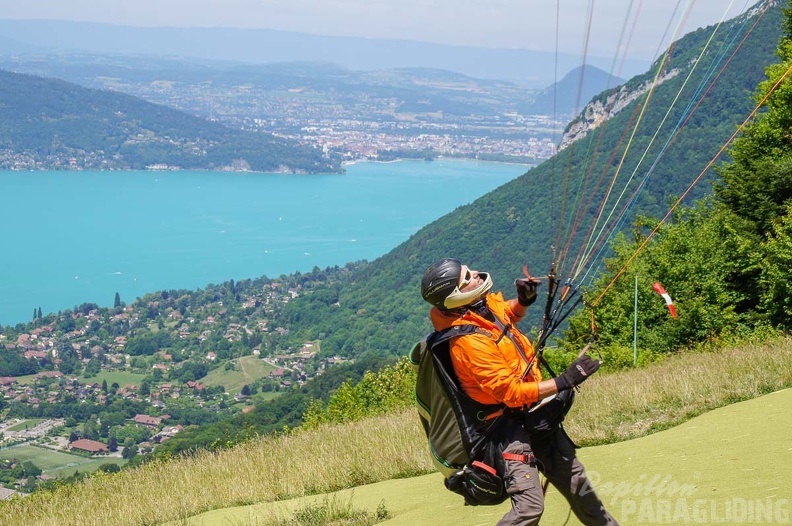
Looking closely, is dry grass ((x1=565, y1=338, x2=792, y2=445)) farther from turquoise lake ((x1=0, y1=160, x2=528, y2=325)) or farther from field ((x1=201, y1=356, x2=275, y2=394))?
turquoise lake ((x1=0, y1=160, x2=528, y2=325))

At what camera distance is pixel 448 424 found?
11.8 feet

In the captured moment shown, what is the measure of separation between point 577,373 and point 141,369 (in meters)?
91.6

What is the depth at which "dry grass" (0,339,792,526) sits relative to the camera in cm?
614

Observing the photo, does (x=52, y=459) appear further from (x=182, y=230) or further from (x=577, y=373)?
(x=182, y=230)

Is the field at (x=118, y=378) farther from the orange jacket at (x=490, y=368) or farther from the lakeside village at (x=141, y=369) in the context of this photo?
the orange jacket at (x=490, y=368)

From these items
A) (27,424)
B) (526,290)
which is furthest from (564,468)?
(27,424)

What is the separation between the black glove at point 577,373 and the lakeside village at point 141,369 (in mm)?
42171

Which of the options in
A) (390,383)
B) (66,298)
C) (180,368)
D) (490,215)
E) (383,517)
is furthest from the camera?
(66,298)

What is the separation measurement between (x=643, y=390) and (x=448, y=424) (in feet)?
12.8

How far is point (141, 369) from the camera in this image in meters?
90.0

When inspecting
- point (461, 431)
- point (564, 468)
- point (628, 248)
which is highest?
point (461, 431)

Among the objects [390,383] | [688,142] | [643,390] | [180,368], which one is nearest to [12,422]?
[180,368]

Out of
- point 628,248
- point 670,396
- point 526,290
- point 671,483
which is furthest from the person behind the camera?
point 628,248

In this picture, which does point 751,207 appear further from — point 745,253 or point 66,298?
point 66,298
